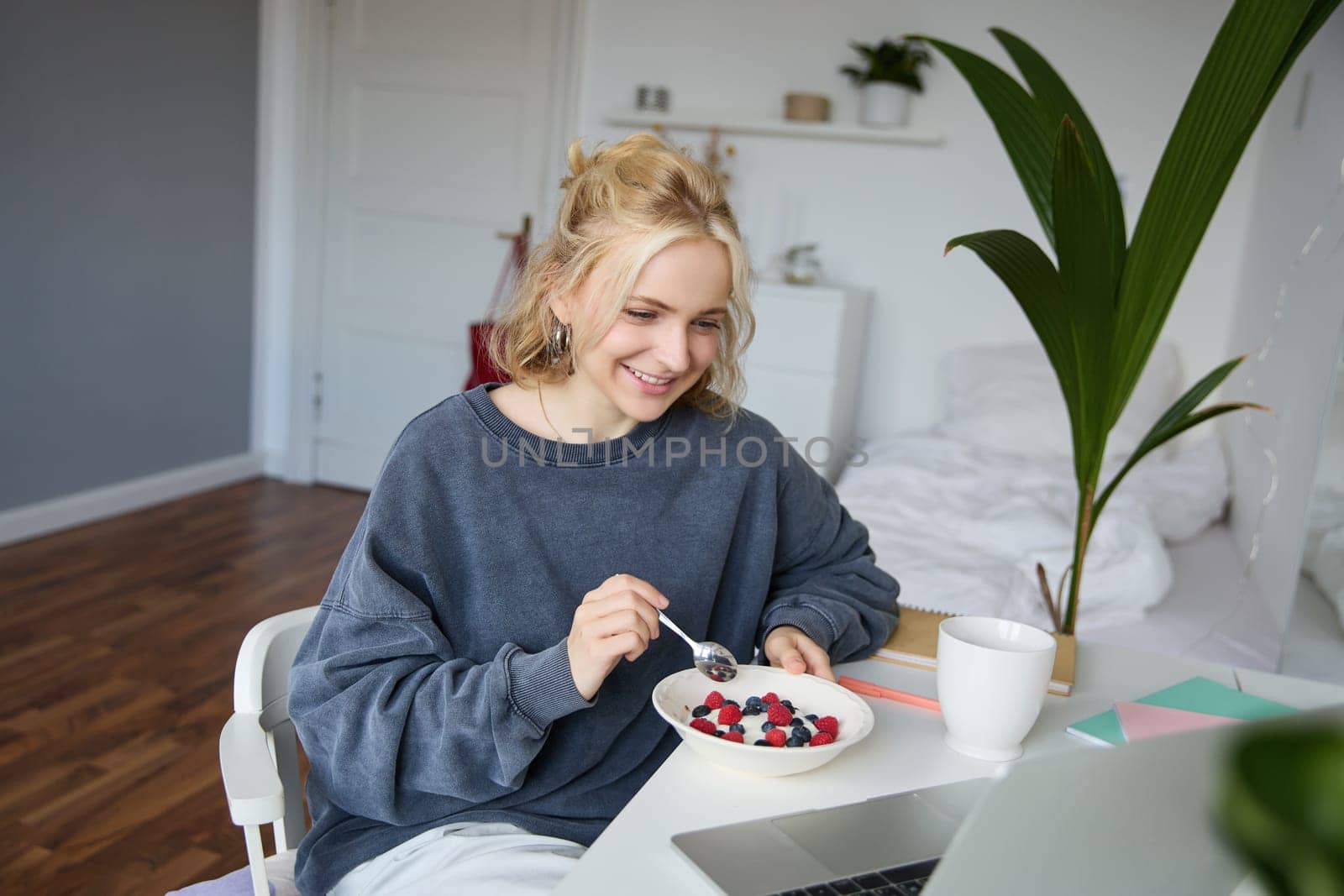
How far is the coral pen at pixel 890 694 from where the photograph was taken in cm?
98

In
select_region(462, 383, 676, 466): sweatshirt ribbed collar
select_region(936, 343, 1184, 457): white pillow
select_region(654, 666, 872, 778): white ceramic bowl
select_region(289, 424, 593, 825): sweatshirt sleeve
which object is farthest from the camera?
select_region(936, 343, 1184, 457): white pillow

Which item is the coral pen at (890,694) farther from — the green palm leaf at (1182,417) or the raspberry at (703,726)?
the green palm leaf at (1182,417)

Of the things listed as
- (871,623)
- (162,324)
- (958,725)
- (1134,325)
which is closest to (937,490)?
(1134,325)

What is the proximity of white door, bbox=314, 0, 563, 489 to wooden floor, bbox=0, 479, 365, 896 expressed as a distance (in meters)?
0.53

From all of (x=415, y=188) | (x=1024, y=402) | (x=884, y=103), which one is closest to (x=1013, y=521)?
(x=1024, y=402)

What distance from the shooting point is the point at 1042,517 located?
2.52 meters

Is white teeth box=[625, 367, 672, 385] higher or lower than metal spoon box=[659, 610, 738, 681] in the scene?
higher

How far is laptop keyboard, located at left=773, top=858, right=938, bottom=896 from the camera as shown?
658 mm

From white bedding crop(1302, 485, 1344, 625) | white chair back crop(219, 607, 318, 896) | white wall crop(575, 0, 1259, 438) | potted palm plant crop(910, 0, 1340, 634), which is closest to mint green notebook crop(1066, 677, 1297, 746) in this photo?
potted palm plant crop(910, 0, 1340, 634)

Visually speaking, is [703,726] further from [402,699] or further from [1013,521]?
[1013,521]

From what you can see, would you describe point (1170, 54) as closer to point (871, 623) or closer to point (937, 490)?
point (937, 490)

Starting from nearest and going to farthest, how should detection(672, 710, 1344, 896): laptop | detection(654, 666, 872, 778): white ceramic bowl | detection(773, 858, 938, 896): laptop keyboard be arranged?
detection(672, 710, 1344, 896): laptop < detection(773, 858, 938, 896): laptop keyboard < detection(654, 666, 872, 778): white ceramic bowl

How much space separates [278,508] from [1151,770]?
395cm

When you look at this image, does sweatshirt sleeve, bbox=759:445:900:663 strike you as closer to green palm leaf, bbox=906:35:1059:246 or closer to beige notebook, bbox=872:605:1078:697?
beige notebook, bbox=872:605:1078:697
